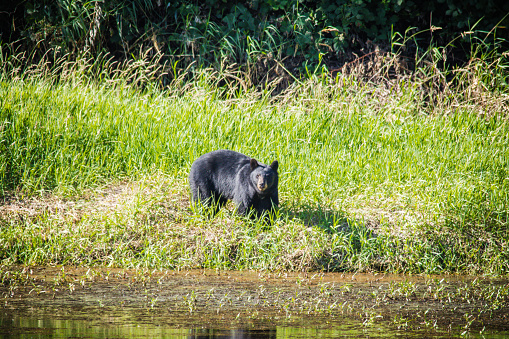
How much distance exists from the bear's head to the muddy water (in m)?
0.84

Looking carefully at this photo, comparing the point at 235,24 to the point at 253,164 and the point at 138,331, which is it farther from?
the point at 138,331

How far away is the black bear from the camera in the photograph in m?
4.86

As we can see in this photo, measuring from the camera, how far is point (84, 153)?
6000 mm

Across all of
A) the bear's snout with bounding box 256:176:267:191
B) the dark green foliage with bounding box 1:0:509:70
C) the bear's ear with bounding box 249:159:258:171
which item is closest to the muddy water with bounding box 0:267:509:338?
the bear's snout with bounding box 256:176:267:191

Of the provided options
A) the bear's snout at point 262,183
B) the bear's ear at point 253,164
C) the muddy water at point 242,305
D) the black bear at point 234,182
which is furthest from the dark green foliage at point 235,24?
the muddy water at point 242,305

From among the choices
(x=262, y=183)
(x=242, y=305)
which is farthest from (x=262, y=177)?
(x=242, y=305)

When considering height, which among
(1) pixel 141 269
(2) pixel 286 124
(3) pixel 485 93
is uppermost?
(3) pixel 485 93

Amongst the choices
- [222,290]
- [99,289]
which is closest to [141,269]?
[99,289]

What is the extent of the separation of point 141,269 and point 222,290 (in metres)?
1.06

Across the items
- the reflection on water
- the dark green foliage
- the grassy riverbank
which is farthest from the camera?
the dark green foliage

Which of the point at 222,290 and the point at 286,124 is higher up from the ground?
the point at 286,124

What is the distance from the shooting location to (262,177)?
471 centimetres

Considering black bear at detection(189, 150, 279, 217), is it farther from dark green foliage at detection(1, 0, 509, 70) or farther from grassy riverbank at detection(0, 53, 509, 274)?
dark green foliage at detection(1, 0, 509, 70)

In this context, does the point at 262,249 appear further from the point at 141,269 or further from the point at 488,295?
the point at 488,295
